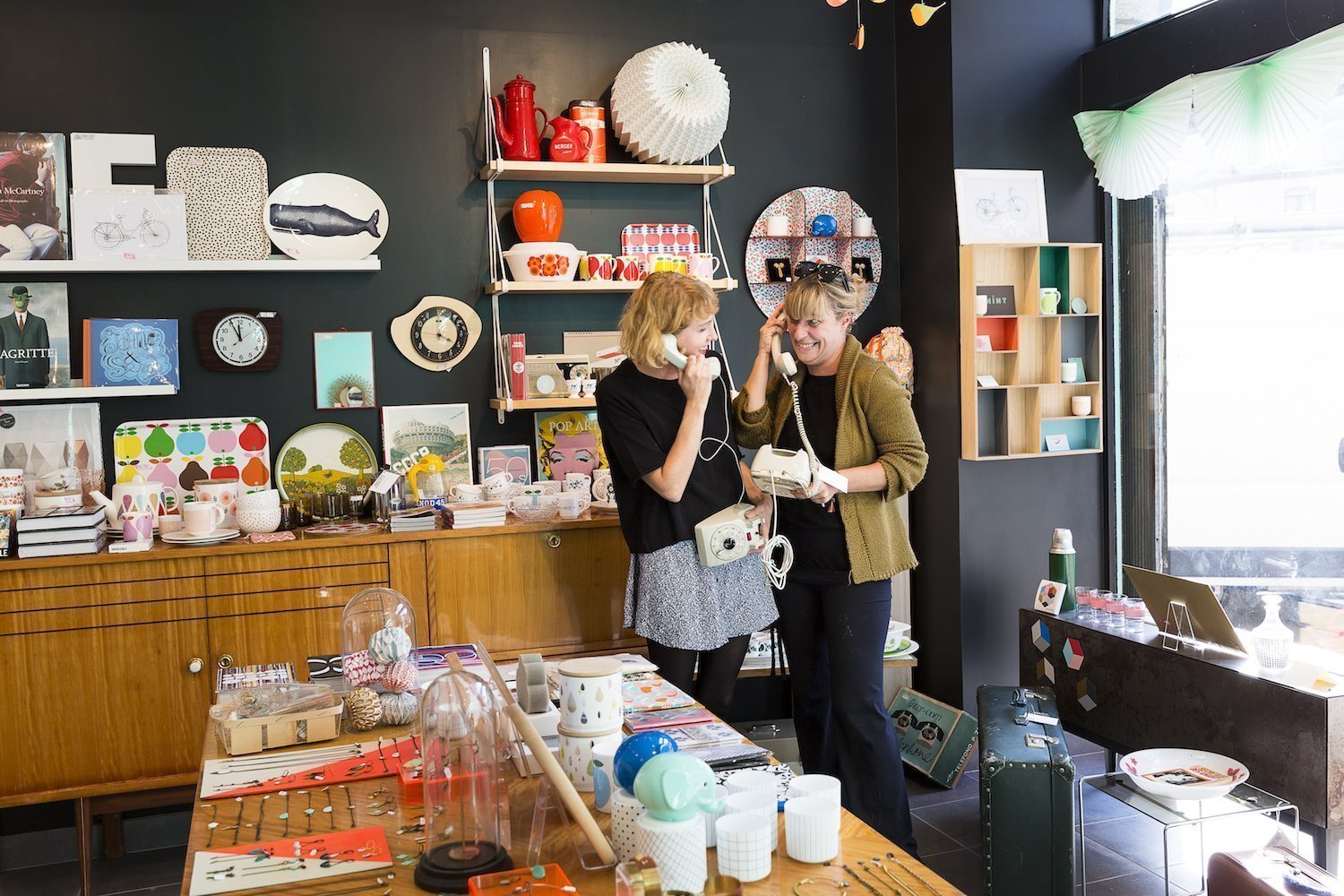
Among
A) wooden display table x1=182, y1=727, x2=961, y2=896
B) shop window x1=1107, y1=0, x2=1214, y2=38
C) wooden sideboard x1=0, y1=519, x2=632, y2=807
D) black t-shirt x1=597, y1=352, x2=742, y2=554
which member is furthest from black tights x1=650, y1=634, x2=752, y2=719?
shop window x1=1107, y1=0, x2=1214, y2=38

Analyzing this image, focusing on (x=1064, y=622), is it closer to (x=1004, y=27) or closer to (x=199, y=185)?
(x=1004, y=27)

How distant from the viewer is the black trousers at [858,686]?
312 centimetres

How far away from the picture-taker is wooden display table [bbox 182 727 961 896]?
1547 millimetres

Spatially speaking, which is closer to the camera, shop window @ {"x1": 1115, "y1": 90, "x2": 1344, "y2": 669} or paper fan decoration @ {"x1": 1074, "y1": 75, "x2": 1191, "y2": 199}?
shop window @ {"x1": 1115, "y1": 90, "x2": 1344, "y2": 669}

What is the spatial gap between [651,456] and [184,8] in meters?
2.51

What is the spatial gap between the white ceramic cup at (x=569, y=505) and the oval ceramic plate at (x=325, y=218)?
1187 mm

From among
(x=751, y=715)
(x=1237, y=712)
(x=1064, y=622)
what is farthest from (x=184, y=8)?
(x=1237, y=712)

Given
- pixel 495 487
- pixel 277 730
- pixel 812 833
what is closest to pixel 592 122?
pixel 495 487

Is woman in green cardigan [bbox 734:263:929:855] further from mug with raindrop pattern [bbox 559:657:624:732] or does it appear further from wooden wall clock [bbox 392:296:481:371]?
wooden wall clock [bbox 392:296:481:371]

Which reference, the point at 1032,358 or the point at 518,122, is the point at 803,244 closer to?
the point at 1032,358

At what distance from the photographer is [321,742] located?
7.06 feet

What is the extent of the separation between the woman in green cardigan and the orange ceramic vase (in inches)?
50.4

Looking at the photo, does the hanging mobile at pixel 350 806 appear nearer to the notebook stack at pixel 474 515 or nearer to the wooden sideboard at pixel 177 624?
the wooden sideboard at pixel 177 624

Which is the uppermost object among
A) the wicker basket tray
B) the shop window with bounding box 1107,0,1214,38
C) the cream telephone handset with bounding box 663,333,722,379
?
the shop window with bounding box 1107,0,1214,38
